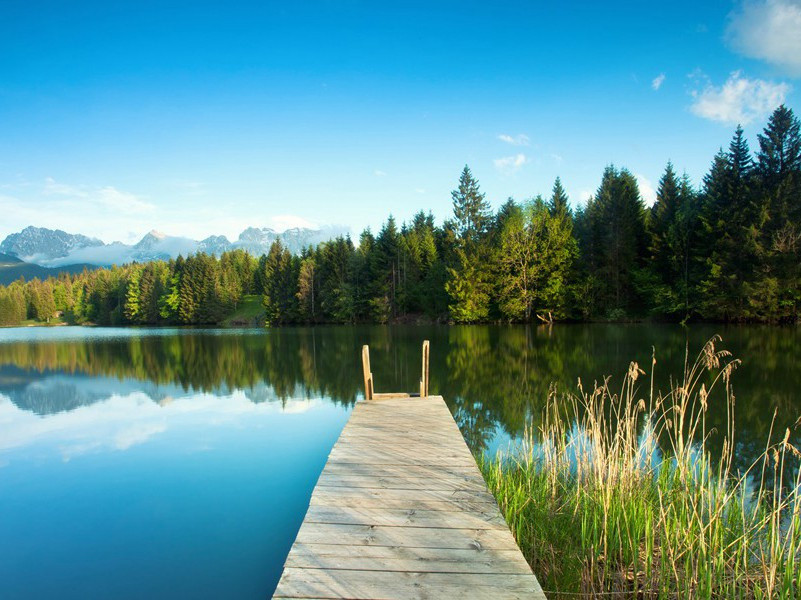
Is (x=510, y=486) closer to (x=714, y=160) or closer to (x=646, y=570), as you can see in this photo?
(x=646, y=570)

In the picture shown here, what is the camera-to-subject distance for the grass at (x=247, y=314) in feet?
208

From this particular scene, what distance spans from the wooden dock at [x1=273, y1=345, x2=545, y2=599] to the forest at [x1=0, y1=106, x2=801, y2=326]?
107 ft

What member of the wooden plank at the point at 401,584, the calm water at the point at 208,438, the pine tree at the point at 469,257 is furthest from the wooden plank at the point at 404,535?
the pine tree at the point at 469,257

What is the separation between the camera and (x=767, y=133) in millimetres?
30750

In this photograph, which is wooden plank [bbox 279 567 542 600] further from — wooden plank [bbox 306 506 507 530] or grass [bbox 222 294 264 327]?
grass [bbox 222 294 264 327]

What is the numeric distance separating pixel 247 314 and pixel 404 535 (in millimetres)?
66671

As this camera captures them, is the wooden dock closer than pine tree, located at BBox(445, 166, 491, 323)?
Yes

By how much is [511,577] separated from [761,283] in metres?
34.2

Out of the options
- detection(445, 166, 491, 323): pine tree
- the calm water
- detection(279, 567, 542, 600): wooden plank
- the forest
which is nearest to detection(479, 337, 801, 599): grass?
detection(279, 567, 542, 600): wooden plank

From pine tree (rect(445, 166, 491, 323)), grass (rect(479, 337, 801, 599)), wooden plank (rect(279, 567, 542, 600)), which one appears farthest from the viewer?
pine tree (rect(445, 166, 491, 323))

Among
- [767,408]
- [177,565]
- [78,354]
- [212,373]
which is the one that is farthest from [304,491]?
[78,354]

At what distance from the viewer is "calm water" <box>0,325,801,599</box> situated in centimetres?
A: 531

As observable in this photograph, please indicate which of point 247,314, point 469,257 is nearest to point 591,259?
point 469,257

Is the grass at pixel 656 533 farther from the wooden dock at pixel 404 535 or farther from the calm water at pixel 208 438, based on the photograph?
the calm water at pixel 208 438
